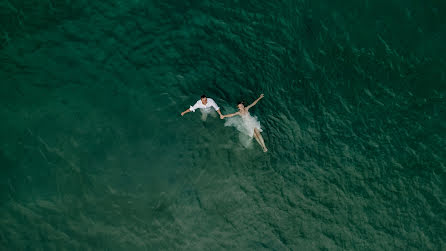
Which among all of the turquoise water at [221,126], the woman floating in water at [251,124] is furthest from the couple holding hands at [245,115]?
the turquoise water at [221,126]

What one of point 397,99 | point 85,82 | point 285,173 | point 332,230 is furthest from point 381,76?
point 85,82

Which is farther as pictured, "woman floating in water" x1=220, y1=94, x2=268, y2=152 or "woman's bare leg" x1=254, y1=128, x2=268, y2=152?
"woman's bare leg" x1=254, y1=128, x2=268, y2=152

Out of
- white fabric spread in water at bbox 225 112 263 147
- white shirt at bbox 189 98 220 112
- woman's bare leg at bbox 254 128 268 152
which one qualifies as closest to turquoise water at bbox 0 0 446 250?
white fabric spread in water at bbox 225 112 263 147

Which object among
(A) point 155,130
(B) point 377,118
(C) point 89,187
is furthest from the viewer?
(B) point 377,118

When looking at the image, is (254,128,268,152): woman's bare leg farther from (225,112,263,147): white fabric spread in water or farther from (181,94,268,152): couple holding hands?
(225,112,263,147): white fabric spread in water

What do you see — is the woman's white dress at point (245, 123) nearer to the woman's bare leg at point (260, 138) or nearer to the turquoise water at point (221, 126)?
the woman's bare leg at point (260, 138)

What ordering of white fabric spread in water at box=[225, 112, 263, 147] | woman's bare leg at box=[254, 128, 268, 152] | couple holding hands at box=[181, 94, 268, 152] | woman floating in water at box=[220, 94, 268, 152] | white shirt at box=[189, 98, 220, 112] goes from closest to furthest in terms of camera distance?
white shirt at box=[189, 98, 220, 112], couple holding hands at box=[181, 94, 268, 152], woman floating in water at box=[220, 94, 268, 152], woman's bare leg at box=[254, 128, 268, 152], white fabric spread in water at box=[225, 112, 263, 147]

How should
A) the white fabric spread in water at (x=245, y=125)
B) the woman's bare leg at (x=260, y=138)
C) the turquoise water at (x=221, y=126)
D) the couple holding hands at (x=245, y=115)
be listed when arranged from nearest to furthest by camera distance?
the turquoise water at (x=221, y=126) → the couple holding hands at (x=245, y=115) → the woman's bare leg at (x=260, y=138) → the white fabric spread in water at (x=245, y=125)

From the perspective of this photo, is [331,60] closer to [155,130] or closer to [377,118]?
[377,118]

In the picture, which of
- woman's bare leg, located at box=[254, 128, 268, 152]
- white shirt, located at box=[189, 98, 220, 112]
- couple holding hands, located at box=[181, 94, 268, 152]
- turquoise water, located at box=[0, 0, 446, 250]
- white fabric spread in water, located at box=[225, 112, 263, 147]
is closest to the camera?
turquoise water, located at box=[0, 0, 446, 250]
